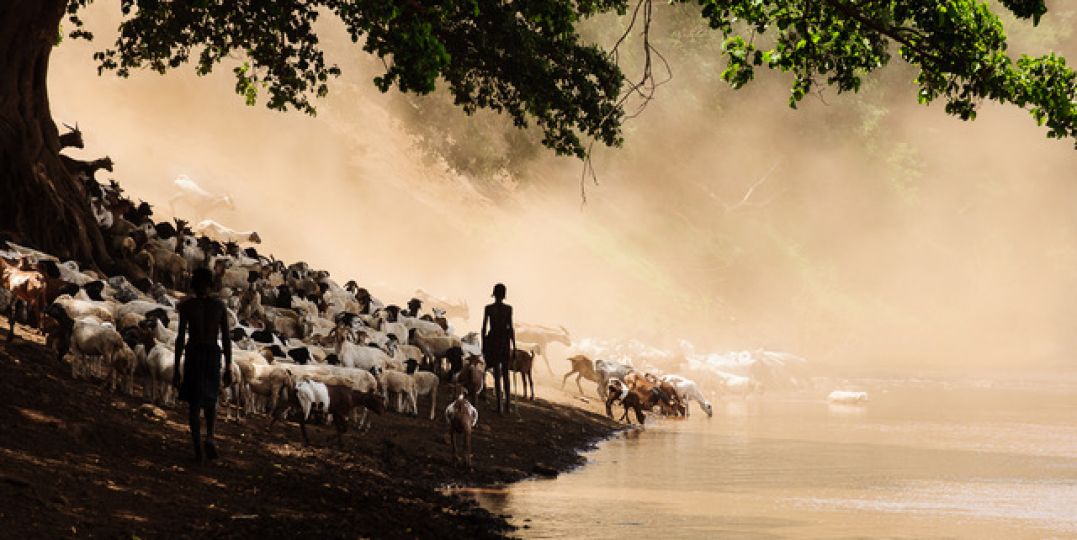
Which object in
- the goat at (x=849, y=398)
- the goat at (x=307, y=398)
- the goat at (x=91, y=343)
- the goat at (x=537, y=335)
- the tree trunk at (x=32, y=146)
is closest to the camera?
the goat at (x=91, y=343)

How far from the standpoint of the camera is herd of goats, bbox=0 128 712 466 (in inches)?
613

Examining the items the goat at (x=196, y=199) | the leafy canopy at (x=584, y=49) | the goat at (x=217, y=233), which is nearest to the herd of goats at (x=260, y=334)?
the leafy canopy at (x=584, y=49)

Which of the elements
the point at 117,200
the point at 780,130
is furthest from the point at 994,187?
the point at 117,200

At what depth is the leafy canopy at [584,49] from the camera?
602 inches

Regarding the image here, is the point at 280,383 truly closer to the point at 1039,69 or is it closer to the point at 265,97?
the point at 1039,69

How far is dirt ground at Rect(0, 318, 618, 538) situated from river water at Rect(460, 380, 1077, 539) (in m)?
0.97

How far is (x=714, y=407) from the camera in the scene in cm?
3269

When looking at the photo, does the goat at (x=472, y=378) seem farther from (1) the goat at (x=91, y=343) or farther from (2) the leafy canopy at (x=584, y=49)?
(1) the goat at (x=91, y=343)

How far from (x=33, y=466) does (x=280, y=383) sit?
5348 millimetres

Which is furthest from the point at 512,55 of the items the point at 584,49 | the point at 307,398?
the point at 307,398

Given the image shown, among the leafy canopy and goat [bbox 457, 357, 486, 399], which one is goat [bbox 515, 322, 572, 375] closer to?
the leafy canopy

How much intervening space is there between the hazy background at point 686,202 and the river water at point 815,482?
19.1 metres

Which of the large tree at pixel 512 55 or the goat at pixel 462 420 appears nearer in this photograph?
the large tree at pixel 512 55

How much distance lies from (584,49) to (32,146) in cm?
859
